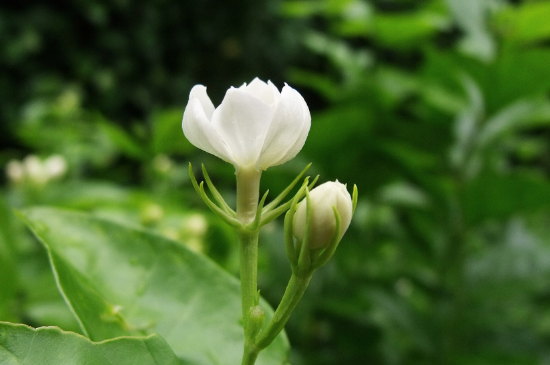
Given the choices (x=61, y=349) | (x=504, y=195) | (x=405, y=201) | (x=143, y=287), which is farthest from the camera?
(x=405, y=201)

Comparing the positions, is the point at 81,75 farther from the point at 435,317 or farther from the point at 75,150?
the point at 435,317

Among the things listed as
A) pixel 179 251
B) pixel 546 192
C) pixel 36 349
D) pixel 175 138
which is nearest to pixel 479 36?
pixel 546 192

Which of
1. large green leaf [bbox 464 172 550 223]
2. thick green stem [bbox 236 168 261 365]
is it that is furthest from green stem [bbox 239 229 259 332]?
large green leaf [bbox 464 172 550 223]

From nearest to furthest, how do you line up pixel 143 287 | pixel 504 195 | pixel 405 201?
pixel 143 287, pixel 504 195, pixel 405 201

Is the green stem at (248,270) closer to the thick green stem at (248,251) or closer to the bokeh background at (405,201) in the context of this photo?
the thick green stem at (248,251)

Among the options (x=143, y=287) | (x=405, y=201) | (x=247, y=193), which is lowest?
(x=405, y=201)

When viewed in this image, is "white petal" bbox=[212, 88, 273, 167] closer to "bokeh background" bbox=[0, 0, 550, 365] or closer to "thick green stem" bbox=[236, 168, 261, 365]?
"thick green stem" bbox=[236, 168, 261, 365]

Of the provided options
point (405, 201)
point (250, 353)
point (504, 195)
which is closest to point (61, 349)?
point (250, 353)

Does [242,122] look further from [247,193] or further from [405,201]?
[405,201]
